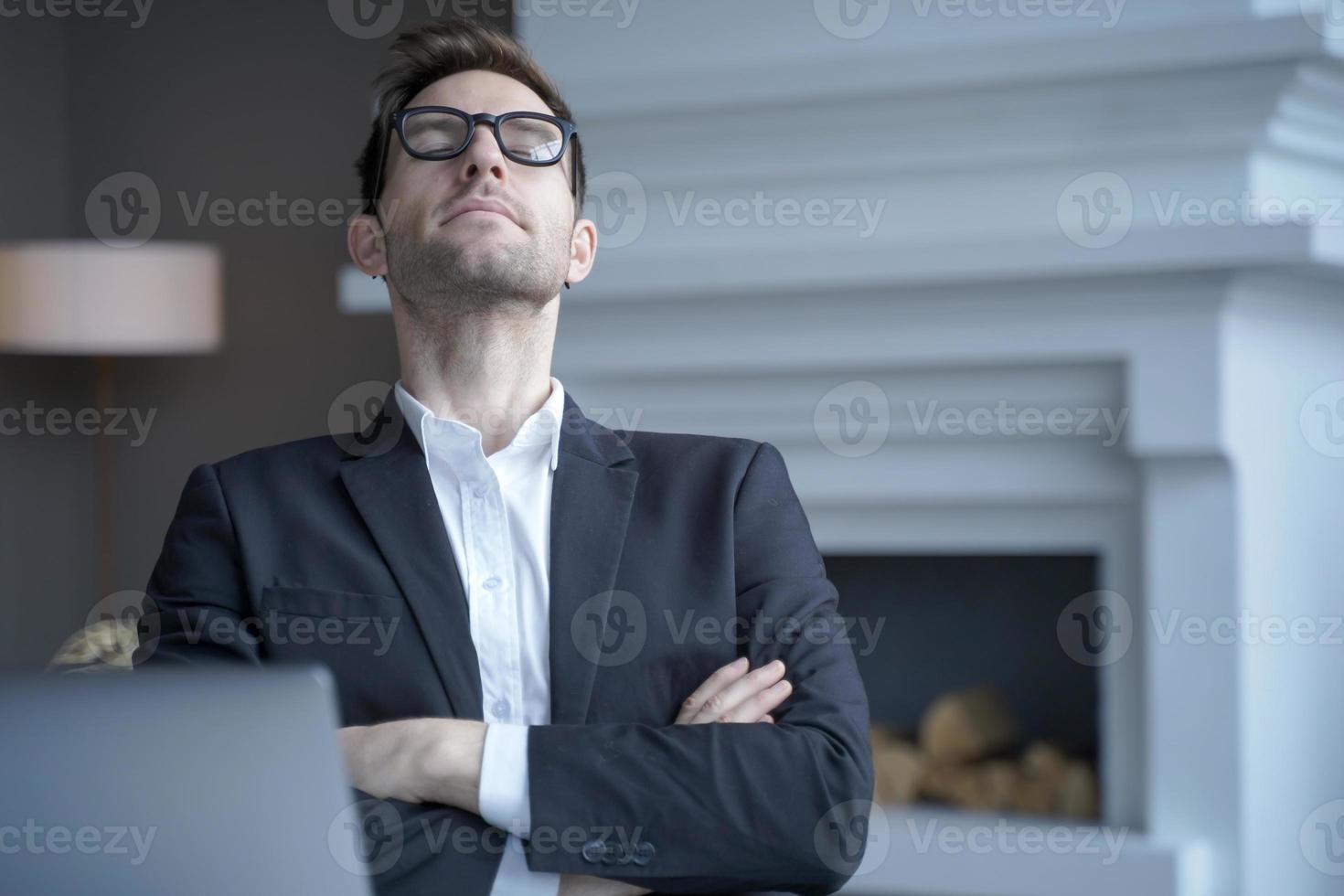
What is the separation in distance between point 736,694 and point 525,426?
0.38m

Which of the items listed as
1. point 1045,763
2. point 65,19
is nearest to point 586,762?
point 1045,763

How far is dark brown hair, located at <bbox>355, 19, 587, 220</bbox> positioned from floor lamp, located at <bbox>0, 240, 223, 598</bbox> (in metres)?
1.80

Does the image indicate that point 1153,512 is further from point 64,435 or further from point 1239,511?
point 64,435

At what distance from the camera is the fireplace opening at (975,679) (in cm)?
239

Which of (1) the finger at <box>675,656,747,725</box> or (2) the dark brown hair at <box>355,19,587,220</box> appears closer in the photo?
(1) the finger at <box>675,656,747,725</box>

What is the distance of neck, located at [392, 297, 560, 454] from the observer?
152 cm

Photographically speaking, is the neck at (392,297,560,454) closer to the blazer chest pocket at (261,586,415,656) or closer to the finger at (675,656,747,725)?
the blazer chest pocket at (261,586,415,656)

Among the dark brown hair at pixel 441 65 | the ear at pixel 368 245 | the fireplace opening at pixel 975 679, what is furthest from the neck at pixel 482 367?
the fireplace opening at pixel 975 679

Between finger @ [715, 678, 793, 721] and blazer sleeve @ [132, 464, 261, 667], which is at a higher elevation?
blazer sleeve @ [132, 464, 261, 667]

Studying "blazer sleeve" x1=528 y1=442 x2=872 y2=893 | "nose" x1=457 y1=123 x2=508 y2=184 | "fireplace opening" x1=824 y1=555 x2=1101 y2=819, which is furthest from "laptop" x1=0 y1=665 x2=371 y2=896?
"fireplace opening" x1=824 y1=555 x2=1101 y2=819

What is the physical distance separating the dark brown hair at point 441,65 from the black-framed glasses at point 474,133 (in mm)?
71

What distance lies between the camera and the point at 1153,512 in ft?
6.88

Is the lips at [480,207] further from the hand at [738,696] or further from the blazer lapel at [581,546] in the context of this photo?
the hand at [738,696]

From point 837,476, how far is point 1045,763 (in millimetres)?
605
